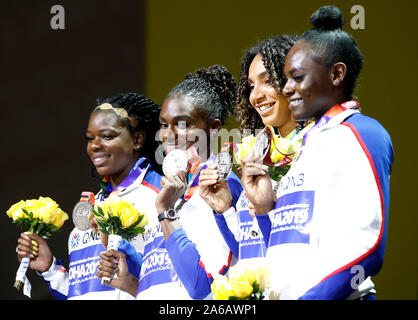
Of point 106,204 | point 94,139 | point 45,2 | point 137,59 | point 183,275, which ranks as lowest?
point 183,275

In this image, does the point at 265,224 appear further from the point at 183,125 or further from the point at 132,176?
the point at 132,176

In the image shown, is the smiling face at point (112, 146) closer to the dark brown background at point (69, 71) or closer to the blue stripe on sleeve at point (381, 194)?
the dark brown background at point (69, 71)

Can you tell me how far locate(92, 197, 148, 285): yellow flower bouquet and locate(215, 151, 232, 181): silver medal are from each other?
604mm

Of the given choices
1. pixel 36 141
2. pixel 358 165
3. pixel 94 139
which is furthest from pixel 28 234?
pixel 358 165

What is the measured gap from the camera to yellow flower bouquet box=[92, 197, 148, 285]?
311 centimetres

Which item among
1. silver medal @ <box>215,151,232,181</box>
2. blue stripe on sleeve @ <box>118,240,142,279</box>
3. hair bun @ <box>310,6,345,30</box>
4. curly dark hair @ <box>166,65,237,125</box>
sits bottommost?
blue stripe on sleeve @ <box>118,240,142,279</box>

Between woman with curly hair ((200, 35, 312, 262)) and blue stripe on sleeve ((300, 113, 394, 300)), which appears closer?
blue stripe on sleeve ((300, 113, 394, 300))

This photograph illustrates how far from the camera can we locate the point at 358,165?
6.84ft

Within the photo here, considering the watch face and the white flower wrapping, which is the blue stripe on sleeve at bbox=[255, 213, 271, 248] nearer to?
the watch face

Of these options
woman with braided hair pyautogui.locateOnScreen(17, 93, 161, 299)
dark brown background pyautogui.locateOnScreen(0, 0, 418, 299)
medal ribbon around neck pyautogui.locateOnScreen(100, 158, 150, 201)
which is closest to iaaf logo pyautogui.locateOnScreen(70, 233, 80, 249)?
woman with braided hair pyautogui.locateOnScreen(17, 93, 161, 299)

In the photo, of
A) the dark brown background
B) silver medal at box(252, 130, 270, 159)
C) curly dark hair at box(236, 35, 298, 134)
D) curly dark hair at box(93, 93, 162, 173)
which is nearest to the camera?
silver medal at box(252, 130, 270, 159)

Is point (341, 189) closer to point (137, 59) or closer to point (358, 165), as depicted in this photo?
point (358, 165)

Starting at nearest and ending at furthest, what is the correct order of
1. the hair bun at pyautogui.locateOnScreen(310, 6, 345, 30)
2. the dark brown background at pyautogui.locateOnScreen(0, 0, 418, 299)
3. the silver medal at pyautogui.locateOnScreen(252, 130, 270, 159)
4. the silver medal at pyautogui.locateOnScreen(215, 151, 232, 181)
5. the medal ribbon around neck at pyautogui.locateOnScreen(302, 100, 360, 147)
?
the medal ribbon around neck at pyautogui.locateOnScreen(302, 100, 360, 147), the hair bun at pyautogui.locateOnScreen(310, 6, 345, 30), the silver medal at pyautogui.locateOnScreen(252, 130, 270, 159), the silver medal at pyautogui.locateOnScreen(215, 151, 232, 181), the dark brown background at pyautogui.locateOnScreen(0, 0, 418, 299)
